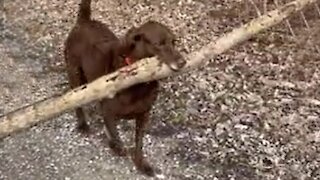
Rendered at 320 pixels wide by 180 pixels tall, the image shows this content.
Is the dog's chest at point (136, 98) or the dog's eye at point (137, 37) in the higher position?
the dog's eye at point (137, 37)

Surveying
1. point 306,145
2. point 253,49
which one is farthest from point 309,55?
point 306,145

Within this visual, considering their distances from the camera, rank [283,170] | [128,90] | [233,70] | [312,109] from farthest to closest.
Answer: [233,70] < [312,109] < [283,170] < [128,90]

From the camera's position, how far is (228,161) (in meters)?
4.23

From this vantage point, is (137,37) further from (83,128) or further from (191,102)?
(191,102)

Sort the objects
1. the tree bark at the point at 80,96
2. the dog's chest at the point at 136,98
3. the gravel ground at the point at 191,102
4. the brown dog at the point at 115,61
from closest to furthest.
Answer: the tree bark at the point at 80,96 → the brown dog at the point at 115,61 → the dog's chest at the point at 136,98 → the gravel ground at the point at 191,102

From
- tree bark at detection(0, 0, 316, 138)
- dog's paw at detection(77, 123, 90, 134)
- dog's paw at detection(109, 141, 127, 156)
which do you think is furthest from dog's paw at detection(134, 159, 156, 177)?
tree bark at detection(0, 0, 316, 138)

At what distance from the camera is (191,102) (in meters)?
4.79

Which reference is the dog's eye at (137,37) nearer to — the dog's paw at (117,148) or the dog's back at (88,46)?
the dog's back at (88,46)

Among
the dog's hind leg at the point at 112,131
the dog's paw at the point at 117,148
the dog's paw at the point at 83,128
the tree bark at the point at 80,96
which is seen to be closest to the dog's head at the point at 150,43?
the tree bark at the point at 80,96

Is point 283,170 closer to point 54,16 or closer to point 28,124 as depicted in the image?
point 28,124

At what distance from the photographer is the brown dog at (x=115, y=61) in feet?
11.7

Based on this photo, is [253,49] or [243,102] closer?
[243,102]

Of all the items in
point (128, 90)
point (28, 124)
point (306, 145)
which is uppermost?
point (28, 124)

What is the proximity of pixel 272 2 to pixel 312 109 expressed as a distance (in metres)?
1.58
